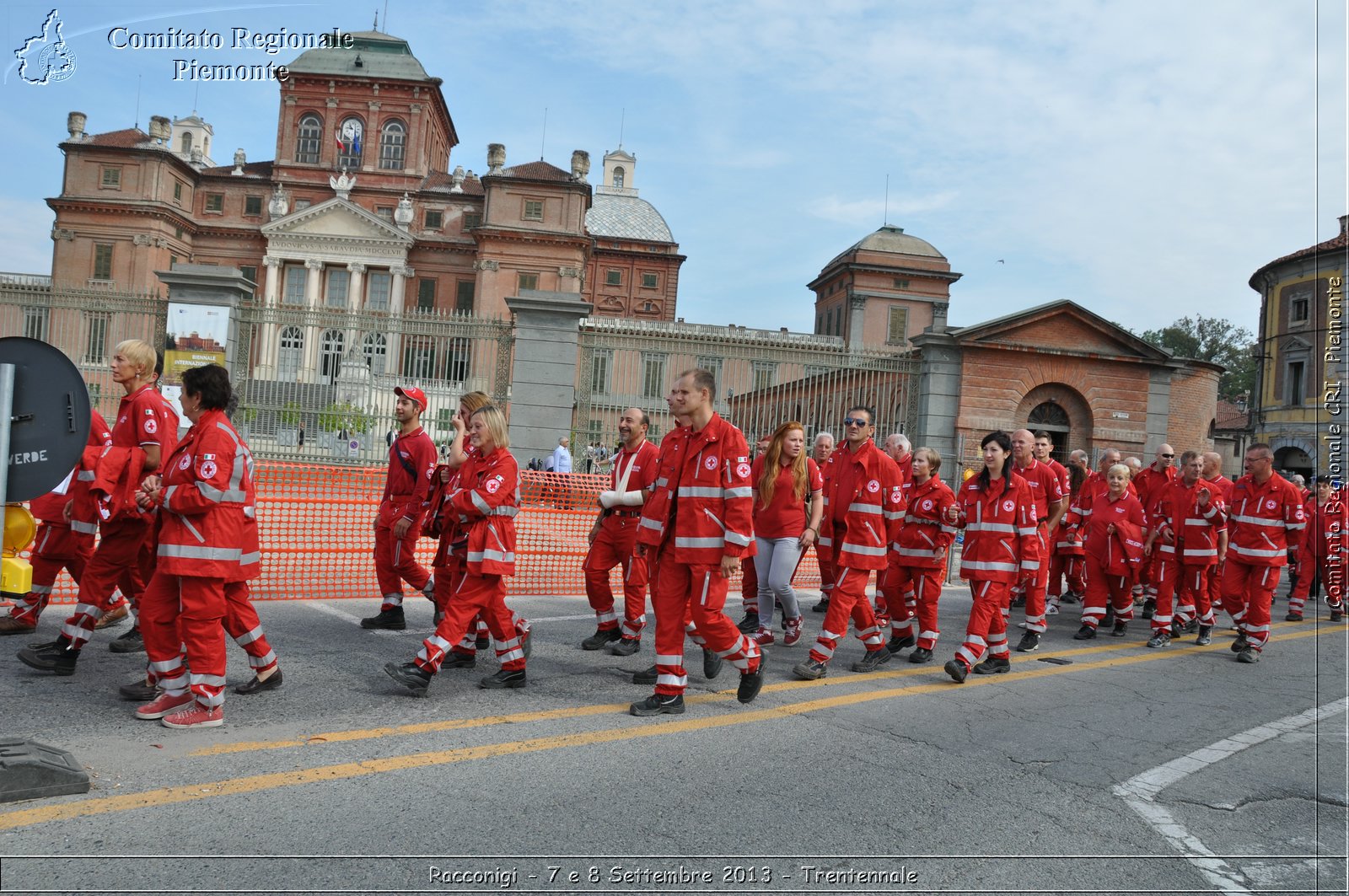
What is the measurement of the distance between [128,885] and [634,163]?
90.2 m

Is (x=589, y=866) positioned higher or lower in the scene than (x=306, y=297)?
lower

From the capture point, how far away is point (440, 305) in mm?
57750

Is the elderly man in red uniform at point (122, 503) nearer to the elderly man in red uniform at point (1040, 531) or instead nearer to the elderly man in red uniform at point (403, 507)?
the elderly man in red uniform at point (403, 507)

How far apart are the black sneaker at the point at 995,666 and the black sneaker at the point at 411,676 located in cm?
442

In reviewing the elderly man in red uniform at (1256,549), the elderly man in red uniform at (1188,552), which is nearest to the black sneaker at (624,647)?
the elderly man in red uniform at (1188,552)

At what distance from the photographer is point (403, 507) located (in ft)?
25.0

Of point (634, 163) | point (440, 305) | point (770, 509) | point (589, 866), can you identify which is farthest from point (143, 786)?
point (634, 163)

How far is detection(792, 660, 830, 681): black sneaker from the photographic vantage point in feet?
23.1

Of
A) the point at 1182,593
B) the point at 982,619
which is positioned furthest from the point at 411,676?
the point at 1182,593

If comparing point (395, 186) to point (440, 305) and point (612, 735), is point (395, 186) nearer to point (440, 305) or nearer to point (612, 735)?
point (440, 305)

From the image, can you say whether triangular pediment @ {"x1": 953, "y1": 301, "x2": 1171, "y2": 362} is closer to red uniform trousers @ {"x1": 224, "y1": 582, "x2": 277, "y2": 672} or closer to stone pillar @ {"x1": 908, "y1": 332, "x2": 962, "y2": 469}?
stone pillar @ {"x1": 908, "y1": 332, "x2": 962, "y2": 469}

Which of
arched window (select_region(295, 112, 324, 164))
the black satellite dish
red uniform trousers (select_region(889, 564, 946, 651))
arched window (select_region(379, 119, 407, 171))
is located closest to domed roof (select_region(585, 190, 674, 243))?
arched window (select_region(379, 119, 407, 171))

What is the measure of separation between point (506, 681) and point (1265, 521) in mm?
7742

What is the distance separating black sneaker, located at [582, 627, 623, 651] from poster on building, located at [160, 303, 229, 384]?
459 inches
